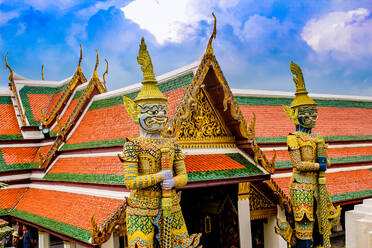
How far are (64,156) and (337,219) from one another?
7.23 meters

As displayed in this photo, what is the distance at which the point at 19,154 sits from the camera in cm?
1241

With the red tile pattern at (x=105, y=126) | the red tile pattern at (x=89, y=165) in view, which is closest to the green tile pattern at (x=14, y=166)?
the red tile pattern at (x=89, y=165)

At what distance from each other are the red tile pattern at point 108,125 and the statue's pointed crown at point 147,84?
5.17 ft

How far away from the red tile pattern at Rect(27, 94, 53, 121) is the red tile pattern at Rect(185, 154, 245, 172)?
26.8 ft

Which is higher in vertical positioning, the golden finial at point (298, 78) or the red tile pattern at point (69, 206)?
the golden finial at point (298, 78)

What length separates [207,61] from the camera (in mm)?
7109

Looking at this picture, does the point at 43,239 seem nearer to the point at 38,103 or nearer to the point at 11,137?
the point at 11,137

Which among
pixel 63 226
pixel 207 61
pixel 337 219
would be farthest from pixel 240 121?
pixel 63 226

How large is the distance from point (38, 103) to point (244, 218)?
9.35 m

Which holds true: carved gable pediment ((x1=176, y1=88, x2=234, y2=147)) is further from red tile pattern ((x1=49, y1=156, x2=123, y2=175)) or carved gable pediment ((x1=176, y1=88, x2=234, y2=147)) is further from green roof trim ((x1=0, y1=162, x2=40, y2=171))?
green roof trim ((x1=0, y1=162, x2=40, y2=171))

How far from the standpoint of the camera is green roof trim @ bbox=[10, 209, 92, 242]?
702 cm

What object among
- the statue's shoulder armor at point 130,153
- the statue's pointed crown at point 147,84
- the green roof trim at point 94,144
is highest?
the statue's pointed crown at point 147,84

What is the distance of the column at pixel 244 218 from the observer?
8.12m

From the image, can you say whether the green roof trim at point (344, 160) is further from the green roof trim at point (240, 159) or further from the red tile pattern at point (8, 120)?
the red tile pattern at point (8, 120)
